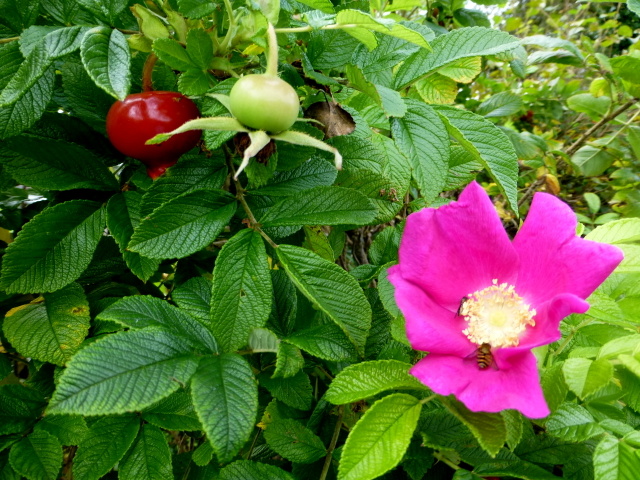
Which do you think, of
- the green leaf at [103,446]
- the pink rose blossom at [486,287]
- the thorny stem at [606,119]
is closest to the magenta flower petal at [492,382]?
the pink rose blossom at [486,287]

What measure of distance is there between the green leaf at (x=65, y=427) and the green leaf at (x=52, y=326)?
0.38ft

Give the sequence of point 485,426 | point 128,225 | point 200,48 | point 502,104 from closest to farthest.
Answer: point 485,426 < point 200,48 < point 128,225 < point 502,104

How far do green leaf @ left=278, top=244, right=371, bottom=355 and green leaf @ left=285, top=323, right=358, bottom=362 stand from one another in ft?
0.14

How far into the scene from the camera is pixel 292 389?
805mm

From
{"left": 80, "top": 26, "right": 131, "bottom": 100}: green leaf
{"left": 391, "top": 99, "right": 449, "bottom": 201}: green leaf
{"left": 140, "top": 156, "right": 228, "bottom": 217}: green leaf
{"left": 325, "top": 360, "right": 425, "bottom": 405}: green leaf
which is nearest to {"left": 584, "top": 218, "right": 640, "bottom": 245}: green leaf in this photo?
{"left": 391, "top": 99, "right": 449, "bottom": 201}: green leaf

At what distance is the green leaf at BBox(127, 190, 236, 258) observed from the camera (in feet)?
2.32

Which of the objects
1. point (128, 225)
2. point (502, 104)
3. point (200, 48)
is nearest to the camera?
point (200, 48)

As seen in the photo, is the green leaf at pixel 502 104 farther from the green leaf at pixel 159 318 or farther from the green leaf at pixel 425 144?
the green leaf at pixel 159 318

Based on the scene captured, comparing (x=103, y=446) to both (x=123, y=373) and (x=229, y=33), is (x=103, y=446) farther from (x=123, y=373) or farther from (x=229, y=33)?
(x=229, y=33)

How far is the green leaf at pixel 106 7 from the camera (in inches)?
28.1

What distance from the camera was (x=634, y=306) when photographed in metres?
0.79

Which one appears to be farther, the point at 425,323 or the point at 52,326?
the point at 52,326

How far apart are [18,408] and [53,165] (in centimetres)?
41

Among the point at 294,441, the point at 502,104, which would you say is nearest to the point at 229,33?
the point at 294,441
